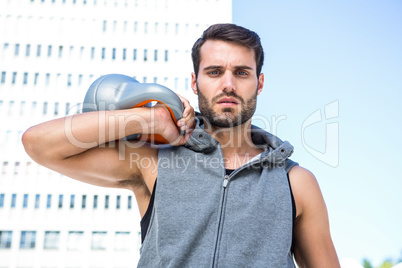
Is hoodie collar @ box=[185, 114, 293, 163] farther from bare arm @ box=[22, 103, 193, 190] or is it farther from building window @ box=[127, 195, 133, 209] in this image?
building window @ box=[127, 195, 133, 209]

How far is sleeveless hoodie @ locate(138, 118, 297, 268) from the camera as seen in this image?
2426 millimetres

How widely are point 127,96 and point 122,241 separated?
51577 mm

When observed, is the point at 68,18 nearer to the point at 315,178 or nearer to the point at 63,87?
the point at 63,87

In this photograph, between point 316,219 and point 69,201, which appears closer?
point 316,219

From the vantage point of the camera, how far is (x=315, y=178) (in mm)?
2850

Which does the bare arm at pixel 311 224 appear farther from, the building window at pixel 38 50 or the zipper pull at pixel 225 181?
the building window at pixel 38 50

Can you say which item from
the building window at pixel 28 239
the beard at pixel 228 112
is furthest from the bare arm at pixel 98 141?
the building window at pixel 28 239

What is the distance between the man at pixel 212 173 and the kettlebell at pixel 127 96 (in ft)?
0.18

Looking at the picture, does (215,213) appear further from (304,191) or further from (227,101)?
(227,101)

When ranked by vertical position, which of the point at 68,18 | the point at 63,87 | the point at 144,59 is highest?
the point at 68,18

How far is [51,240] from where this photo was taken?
5131cm

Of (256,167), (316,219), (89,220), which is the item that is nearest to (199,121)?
(256,167)

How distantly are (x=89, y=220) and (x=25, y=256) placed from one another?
7684 mm

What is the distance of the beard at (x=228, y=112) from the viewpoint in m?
2.84
